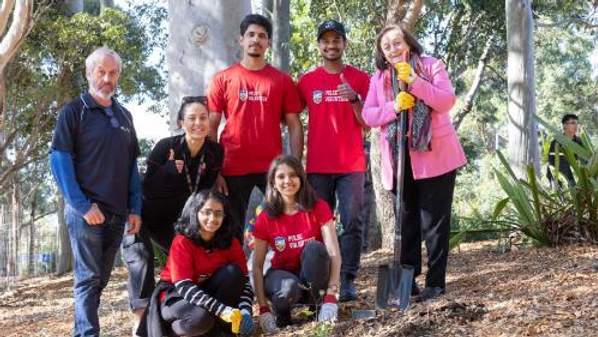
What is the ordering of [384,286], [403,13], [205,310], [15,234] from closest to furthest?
[205,310], [384,286], [403,13], [15,234]

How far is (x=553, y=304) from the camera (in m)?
3.30

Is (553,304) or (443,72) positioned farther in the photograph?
(443,72)

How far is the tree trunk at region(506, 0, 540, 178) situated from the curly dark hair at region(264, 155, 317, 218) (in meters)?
8.53

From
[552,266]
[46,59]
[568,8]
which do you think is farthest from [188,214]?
[568,8]

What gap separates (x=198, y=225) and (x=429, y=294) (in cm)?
141

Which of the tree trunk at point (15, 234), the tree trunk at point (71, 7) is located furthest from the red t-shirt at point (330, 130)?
the tree trunk at point (15, 234)

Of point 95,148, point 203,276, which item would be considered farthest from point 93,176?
point 203,276

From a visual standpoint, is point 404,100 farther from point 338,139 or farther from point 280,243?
point 280,243

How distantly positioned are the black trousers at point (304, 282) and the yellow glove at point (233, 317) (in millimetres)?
391

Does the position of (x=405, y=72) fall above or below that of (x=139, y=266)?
above

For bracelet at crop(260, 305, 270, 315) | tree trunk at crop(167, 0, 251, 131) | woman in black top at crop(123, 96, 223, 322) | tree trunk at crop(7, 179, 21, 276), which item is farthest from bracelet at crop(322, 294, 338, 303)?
tree trunk at crop(7, 179, 21, 276)

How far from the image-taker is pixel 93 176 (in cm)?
379

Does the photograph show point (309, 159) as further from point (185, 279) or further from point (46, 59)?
point (46, 59)

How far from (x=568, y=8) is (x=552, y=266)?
1333cm
